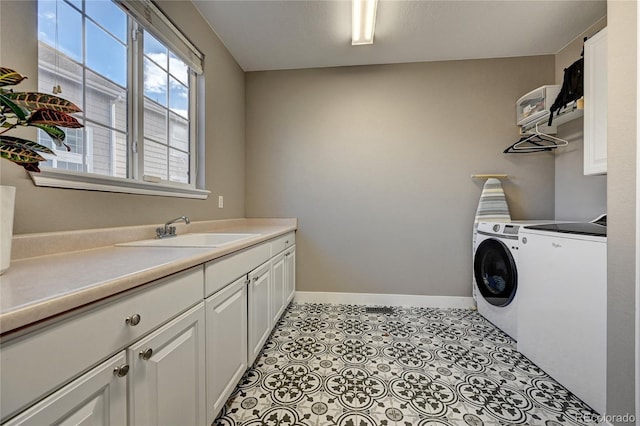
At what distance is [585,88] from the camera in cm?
174

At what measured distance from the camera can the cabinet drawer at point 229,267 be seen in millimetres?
1096

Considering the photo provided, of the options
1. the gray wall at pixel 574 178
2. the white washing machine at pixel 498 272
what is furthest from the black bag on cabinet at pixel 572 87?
the white washing machine at pixel 498 272

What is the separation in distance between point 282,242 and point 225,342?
3.71 ft

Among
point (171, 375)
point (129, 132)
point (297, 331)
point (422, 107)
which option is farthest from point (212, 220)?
point (422, 107)

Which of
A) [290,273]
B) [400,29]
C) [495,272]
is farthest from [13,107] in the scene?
[495,272]

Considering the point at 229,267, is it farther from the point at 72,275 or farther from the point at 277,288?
the point at 277,288

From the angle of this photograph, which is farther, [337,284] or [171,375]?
[337,284]

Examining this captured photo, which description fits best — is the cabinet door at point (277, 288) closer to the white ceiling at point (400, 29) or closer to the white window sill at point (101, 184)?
the white window sill at point (101, 184)

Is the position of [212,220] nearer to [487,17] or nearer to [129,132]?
[129,132]

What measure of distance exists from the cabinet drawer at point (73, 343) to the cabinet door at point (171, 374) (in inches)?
2.6

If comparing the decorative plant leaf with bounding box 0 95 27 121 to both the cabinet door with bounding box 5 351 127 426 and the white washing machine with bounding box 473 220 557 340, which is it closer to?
the cabinet door with bounding box 5 351 127 426

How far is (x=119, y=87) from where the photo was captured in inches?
56.0

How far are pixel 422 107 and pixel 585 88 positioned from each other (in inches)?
49.0

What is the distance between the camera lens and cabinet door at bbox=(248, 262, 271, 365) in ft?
5.06
